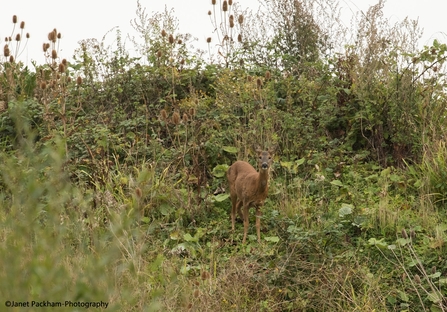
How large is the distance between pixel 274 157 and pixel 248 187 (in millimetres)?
1371

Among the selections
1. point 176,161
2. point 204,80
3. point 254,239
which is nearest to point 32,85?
point 204,80

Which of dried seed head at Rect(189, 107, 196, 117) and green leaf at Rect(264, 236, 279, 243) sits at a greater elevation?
dried seed head at Rect(189, 107, 196, 117)

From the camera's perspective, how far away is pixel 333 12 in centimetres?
1145

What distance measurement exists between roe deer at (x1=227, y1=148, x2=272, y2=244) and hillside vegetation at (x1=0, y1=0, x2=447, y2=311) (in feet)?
0.56

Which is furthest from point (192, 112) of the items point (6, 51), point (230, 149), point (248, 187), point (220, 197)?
point (6, 51)

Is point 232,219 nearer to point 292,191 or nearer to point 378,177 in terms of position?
point 292,191

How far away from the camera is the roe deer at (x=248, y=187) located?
25.1 feet

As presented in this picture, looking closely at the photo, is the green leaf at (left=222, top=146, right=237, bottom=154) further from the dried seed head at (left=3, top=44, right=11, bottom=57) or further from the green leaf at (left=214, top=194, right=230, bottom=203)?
the dried seed head at (left=3, top=44, right=11, bottom=57)

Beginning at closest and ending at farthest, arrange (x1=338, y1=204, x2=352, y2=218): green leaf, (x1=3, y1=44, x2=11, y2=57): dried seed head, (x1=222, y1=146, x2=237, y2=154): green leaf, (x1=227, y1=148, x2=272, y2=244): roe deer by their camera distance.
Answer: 1. (x1=338, y1=204, x2=352, y2=218): green leaf
2. (x1=227, y1=148, x2=272, y2=244): roe deer
3. (x1=222, y1=146, x2=237, y2=154): green leaf
4. (x1=3, y1=44, x2=11, y2=57): dried seed head

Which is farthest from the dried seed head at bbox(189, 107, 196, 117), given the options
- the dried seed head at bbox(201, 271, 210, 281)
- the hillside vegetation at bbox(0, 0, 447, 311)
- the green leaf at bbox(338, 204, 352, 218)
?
the dried seed head at bbox(201, 271, 210, 281)

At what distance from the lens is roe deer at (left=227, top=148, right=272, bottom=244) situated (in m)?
7.64

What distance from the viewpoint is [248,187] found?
7.81m

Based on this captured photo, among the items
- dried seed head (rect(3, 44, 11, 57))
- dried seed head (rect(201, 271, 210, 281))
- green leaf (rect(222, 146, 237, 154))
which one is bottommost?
dried seed head (rect(201, 271, 210, 281))

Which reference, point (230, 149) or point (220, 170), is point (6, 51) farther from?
point (220, 170)
